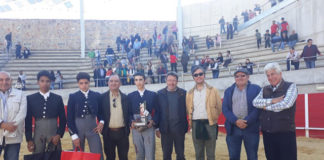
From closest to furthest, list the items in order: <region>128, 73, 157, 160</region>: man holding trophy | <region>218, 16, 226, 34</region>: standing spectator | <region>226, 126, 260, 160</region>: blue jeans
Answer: <region>226, 126, 260, 160</region>: blue jeans
<region>128, 73, 157, 160</region>: man holding trophy
<region>218, 16, 226, 34</region>: standing spectator

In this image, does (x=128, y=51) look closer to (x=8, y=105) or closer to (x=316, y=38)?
(x=316, y=38)

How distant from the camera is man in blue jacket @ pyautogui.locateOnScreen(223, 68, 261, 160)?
14.2 feet

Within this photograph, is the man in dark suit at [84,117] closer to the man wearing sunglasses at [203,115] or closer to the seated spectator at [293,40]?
the man wearing sunglasses at [203,115]

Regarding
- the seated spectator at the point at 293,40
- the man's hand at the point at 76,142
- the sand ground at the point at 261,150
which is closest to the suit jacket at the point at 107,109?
the man's hand at the point at 76,142

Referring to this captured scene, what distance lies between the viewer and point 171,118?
4742mm

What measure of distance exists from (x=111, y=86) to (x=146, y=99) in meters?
0.54

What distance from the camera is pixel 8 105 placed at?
411 cm

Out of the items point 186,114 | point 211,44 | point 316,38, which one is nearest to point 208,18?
point 211,44

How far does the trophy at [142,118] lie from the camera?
4625mm

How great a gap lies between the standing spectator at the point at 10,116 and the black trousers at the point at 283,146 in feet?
10.1

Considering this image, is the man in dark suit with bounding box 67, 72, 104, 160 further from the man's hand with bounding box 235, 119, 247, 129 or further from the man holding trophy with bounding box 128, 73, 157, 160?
the man's hand with bounding box 235, 119, 247, 129

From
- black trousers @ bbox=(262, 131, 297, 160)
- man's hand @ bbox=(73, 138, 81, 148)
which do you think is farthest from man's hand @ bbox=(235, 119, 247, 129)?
man's hand @ bbox=(73, 138, 81, 148)

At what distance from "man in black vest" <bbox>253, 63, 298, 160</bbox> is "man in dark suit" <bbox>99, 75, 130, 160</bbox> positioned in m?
1.88

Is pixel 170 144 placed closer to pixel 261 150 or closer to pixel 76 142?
pixel 76 142
